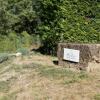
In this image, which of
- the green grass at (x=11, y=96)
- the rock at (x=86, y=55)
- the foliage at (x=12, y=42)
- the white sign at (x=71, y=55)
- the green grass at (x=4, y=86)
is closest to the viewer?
the green grass at (x=11, y=96)

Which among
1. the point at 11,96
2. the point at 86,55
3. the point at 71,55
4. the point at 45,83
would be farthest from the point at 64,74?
the point at 11,96

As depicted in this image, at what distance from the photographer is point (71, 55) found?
15203 millimetres

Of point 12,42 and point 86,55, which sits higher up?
point 86,55

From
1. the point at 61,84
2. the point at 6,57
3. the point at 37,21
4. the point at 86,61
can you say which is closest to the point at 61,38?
the point at 6,57

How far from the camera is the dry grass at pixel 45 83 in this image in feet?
37.7

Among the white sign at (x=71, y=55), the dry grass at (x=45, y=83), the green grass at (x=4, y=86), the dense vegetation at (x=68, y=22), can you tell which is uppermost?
the dense vegetation at (x=68, y=22)

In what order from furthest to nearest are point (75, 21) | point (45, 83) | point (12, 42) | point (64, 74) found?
point (12, 42), point (75, 21), point (64, 74), point (45, 83)

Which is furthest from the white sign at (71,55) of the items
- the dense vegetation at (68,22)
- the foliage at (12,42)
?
the foliage at (12,42)

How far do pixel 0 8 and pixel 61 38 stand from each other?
9915mm

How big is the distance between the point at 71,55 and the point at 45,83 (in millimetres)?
2549

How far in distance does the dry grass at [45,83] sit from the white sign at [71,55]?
1.98 feet

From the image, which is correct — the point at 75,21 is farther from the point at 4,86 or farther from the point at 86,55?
the point at 4,86

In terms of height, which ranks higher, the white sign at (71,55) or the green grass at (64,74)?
the white sign at (71,55)

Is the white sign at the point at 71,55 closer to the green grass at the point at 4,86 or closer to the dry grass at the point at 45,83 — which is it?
the dry grass at the point at 45,83
